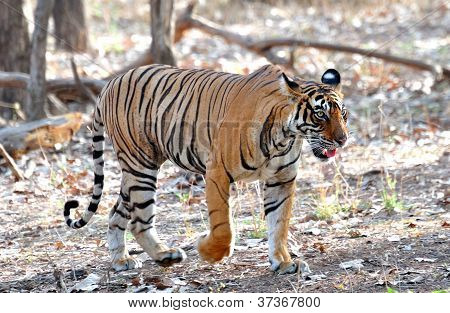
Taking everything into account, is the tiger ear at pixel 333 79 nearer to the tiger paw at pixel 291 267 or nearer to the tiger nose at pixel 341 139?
the tiger nose at pixel 341 139

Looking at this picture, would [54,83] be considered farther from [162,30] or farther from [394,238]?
[394,238]

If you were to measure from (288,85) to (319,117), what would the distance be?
0.28m

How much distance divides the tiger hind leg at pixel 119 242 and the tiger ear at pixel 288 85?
1533 millimetres

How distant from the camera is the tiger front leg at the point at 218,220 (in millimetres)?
5316

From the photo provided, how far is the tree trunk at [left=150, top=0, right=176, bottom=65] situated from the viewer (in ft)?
33.0

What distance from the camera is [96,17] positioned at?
61.2 ft

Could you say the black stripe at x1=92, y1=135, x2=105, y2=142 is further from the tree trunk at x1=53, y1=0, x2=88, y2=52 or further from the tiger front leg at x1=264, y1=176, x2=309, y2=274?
the tree trunk at x1=53, y1=0, x2=88, y2=52

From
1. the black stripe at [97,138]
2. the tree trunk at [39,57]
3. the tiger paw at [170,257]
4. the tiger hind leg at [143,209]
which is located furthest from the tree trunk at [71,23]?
the tiger paw at [170,257]

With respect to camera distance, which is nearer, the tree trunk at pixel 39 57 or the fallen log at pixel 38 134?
the fallen log at pixel 38 134

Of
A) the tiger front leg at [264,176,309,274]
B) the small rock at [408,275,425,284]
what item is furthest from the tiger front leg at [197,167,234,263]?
the small rock at [408,275,425,284]

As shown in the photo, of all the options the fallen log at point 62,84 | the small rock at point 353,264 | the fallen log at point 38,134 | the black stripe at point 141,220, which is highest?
the fallen log at point 62,84

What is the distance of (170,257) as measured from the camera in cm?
575
